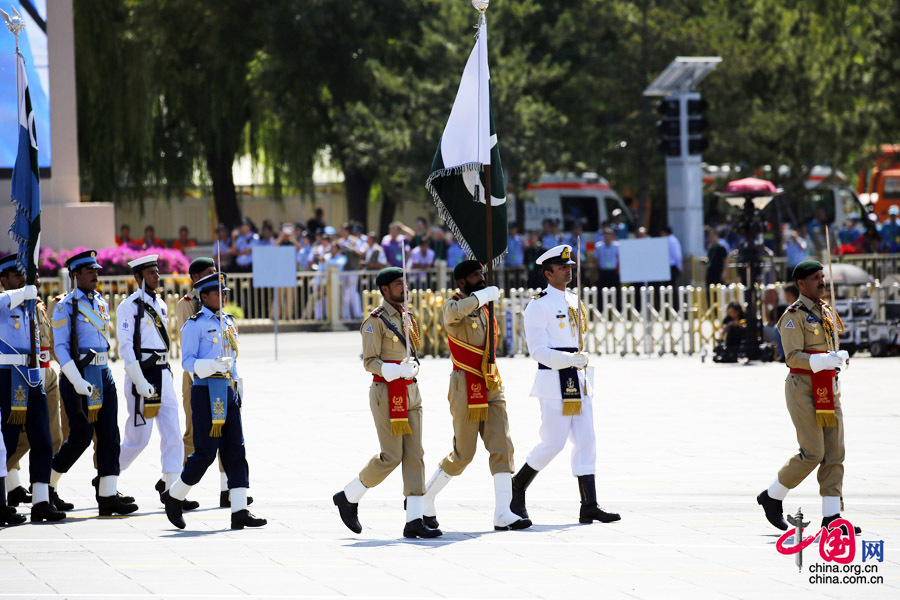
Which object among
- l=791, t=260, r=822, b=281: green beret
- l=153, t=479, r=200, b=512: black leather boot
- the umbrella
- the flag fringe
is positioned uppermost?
the flag fringe

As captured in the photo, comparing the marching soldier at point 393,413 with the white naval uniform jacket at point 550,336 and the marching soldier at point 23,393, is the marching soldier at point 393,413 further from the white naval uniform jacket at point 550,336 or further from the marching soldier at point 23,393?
the marching soldier at point 23,393

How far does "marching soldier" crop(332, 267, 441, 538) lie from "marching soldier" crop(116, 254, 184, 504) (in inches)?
68.3

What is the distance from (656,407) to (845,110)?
63.4 feet

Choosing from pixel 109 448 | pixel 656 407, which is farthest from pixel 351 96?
pixel 109 448

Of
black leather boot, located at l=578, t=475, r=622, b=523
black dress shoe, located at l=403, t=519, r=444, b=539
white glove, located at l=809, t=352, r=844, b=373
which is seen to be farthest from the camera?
black leather boot, located at l=578, t=475, r=622, b=523

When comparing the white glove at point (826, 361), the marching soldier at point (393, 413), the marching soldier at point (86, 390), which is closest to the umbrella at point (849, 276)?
the white glove at point (826, 361)

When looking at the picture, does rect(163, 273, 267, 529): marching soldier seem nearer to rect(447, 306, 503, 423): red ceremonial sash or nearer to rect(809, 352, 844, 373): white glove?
rect(447, 306, 503, 423): red ceremonial sash

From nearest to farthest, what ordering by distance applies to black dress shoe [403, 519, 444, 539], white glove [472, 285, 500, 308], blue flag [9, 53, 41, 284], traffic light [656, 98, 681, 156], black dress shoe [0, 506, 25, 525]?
black dress shoe [403, 519, 444, 539] < white glove [472, 285, 500, 308] < black dress shoe [0, 506, 25, 525] < blue flag [9, 53, 41, 284] < traffic light [656, 98, 681, 156]

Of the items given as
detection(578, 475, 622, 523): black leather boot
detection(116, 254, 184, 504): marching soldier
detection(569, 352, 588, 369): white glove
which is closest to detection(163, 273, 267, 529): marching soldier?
detection(116, 254, 184, 504): marching soldier

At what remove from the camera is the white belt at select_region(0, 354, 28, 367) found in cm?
1034

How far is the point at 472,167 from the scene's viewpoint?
1044 centimetres

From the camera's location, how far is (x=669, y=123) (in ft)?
86.4

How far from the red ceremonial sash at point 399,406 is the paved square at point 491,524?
0.71 meters

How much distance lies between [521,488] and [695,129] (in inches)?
693
